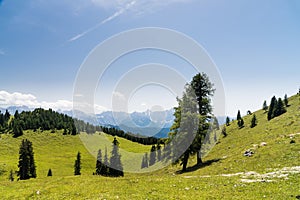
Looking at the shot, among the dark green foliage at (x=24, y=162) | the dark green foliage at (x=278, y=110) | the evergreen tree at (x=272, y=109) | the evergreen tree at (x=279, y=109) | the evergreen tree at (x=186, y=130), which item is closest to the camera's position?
the evergreen tree at (x=186, y=130)

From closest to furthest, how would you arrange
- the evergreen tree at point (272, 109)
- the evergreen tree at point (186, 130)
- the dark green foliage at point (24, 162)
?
the evergreen tree at point (186, 130) → the dark green foliage at point (24, 162) → the evergreen tree at point (272, 109)

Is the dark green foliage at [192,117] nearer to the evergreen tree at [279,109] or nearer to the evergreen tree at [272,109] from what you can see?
the evergreen tree at [279,109]

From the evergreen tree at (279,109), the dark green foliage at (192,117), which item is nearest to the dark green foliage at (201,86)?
the dark green foliage at (192,117)

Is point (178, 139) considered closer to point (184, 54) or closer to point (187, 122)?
point (187, 122)

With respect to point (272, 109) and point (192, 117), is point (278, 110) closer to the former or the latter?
point (272, 109)

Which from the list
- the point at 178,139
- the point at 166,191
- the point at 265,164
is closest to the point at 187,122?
the point at 178,139

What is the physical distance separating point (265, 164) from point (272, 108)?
6827 centimetres

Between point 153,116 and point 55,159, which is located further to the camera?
point 55,159

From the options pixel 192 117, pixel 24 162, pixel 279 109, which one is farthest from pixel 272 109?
pixel 24 162

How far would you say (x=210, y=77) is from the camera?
41.8 metres

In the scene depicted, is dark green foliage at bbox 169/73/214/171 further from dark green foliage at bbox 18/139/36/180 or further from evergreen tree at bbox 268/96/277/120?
dark green foliage at bbox 18/139/36/180

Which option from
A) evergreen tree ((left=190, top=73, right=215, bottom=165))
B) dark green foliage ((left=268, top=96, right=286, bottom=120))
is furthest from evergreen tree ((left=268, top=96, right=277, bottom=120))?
evergreen tree ((left=190, top=73, right=215, bottom=165))

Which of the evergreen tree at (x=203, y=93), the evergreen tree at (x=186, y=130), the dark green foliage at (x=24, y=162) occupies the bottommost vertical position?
the dark green foliage at (x=24, y=162)

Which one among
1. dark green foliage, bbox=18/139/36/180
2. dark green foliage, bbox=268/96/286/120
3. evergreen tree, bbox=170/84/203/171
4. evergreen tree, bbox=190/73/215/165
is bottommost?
dark green foliage, bbox=18/139/36/180
